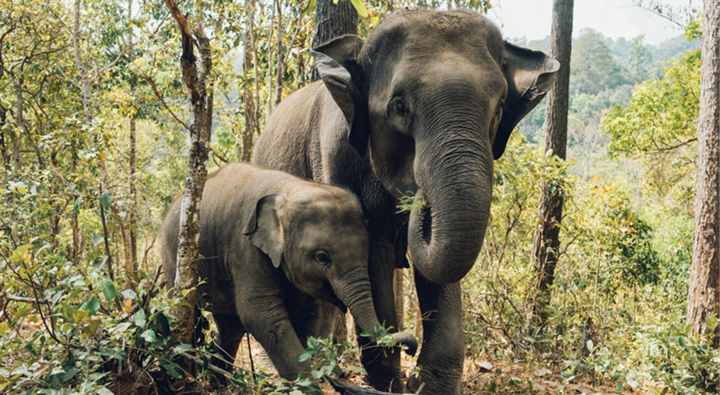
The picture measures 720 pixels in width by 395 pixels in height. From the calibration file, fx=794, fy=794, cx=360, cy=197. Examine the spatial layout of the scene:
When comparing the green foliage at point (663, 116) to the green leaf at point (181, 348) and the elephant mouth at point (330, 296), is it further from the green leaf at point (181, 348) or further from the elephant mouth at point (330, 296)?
the green leaf at point (181, 348)

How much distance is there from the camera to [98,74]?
1548 cm

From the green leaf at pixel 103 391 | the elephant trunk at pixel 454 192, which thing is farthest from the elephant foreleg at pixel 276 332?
the green leaf at pixel 103 391

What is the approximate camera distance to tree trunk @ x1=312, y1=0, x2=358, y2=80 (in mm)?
7438

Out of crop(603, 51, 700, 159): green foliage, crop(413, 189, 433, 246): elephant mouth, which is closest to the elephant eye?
crop(413, 189, 433, 246): elephant mouth

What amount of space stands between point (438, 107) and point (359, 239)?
118 centimetres

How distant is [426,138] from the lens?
4141mm

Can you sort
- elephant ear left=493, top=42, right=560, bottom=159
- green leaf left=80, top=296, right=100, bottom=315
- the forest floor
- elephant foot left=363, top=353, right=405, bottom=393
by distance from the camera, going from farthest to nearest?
the forest floor < elephant foot left=363, top=353, right=405, bottom=393 < elephant ear left=493, top=42, right=560, bottom=159 < green leaf left=80, top=296, right=100, bottom=315

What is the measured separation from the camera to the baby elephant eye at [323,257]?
4.95m

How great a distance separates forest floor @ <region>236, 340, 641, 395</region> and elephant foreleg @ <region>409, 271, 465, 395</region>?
32.0 inches

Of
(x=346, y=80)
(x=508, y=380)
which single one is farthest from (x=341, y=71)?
(x=508, y=380)

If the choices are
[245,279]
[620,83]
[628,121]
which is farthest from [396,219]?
[620,83]

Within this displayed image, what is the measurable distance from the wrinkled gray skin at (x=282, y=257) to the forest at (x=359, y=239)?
33 mm

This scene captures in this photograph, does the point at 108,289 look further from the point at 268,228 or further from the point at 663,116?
the point at 663,116

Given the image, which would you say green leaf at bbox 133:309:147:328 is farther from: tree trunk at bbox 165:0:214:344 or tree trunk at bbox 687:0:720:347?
tree trunk at bbox 687:0:720:347
